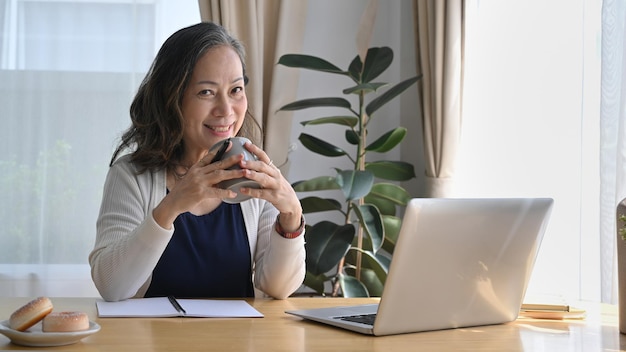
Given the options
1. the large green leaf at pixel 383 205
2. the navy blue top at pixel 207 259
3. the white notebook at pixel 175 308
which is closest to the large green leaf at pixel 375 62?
the large green leaf at pixel 383 205

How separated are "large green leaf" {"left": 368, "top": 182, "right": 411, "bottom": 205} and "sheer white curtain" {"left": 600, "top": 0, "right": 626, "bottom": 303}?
1034 mm

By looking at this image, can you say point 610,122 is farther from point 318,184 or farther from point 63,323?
point 63,323

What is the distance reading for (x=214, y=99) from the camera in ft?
6.40

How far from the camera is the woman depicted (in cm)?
185

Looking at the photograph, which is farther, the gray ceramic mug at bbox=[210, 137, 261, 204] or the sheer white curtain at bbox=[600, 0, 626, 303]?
the sheer white curtain at bbox=[600, 0, 626, 303]

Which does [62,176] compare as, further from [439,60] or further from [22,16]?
[439,60]

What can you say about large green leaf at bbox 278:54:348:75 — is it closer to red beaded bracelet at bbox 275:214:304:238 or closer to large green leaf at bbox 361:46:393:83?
large green leaf at bbox 361:46:393:83

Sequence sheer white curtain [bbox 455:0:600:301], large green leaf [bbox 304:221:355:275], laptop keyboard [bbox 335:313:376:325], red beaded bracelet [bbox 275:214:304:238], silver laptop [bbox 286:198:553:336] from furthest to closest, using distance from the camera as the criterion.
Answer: large green leaf [bbox 304:221:355:275]
sheer white curtain [bbox 455:0:600:301]
red beaded bracelet [bbox 275:214:304:238]
laptop keyboard [bbox 335:313:376:325]
silver laptop [bbox 286:198:553:336]

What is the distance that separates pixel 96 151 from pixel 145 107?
1412 millimetres

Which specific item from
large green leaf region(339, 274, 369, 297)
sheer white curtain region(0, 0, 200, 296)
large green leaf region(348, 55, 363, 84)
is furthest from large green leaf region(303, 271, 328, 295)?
sheer white curtain region(0, 0, 200, 296)

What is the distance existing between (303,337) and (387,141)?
6.30ft

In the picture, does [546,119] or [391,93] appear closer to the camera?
[546,119]

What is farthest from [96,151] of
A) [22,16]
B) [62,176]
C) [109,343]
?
[109,343]

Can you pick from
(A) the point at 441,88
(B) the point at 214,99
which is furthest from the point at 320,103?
(B) the point at 214,99
